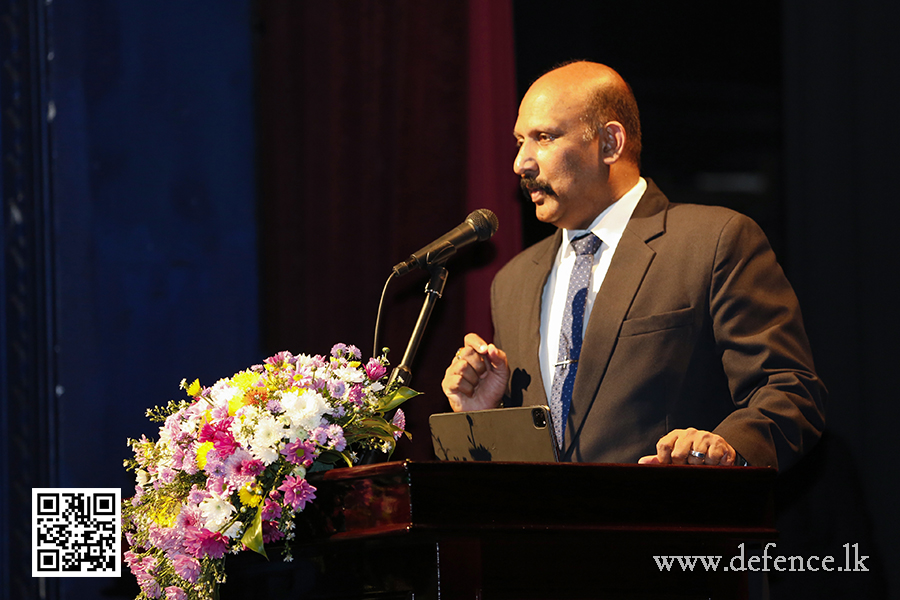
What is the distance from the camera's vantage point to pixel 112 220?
306cm

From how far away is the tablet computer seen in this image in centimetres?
147

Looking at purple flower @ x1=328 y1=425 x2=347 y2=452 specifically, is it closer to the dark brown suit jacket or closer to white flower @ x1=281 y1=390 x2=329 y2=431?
white flower @ x1=281 y1=390 x2=329 y2=431

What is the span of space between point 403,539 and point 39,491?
2.08m

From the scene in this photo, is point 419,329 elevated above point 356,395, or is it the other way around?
point 419,329

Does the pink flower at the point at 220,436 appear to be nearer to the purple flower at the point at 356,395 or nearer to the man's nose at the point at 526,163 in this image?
the purple flower at the point at 356,395

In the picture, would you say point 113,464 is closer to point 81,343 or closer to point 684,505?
point 81,343

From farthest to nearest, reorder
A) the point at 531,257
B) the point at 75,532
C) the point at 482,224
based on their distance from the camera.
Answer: the point at 75,532 → the point at 531,257 → the point at 482,224

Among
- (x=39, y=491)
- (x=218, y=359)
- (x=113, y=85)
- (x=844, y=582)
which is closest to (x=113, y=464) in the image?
(x=39, y=491)

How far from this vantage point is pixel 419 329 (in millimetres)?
1708

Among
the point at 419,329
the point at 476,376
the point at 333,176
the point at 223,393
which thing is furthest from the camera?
the point at 333,176

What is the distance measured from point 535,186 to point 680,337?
56 cm

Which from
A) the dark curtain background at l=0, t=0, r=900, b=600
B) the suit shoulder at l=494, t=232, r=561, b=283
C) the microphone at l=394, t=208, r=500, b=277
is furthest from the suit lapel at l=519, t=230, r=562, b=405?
the dark curtain background at l=0, t=0, r=900, b=600

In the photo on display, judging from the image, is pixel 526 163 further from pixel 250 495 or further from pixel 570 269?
pixel 250 495

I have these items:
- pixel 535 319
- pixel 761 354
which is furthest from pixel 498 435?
pixel 535 319
